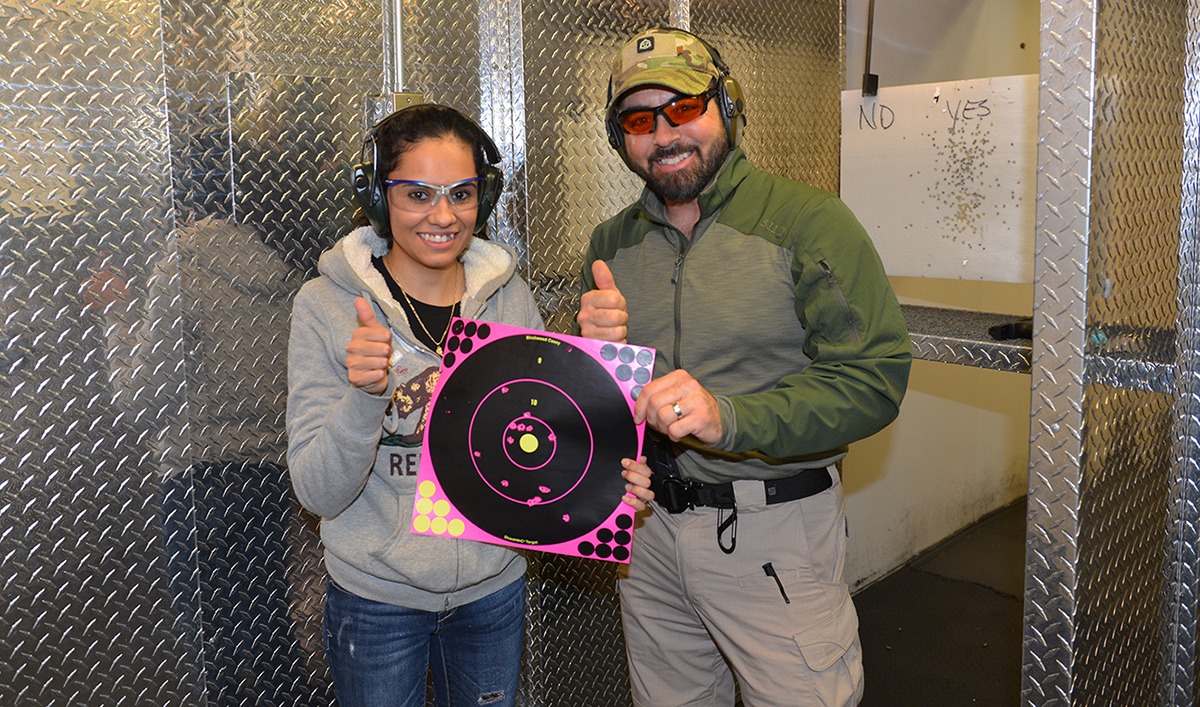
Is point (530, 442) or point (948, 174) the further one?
point (948, 174)

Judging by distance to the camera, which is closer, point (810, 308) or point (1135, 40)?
point (810, 308)

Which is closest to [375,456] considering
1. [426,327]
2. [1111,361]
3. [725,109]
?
[426,327]

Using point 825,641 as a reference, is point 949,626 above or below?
below

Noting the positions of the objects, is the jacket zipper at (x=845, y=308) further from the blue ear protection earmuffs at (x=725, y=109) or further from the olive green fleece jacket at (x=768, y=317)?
the blue ear protection earmuffs at (x=725, y=109)

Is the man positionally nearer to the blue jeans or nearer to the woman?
the woman

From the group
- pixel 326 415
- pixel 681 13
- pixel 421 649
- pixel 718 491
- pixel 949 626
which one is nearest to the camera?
pixel 326 415

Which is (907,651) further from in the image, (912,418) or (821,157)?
(821,157)

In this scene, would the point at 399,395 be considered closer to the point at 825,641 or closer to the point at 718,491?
the point at 718,491

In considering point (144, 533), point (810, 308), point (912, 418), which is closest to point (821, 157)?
point (912, 418)

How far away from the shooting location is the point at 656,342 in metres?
2.28

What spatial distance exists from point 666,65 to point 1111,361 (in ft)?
3.99

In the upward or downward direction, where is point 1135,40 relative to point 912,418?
upward

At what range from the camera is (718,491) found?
2.22 meters

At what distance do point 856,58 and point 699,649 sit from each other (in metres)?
2.79
